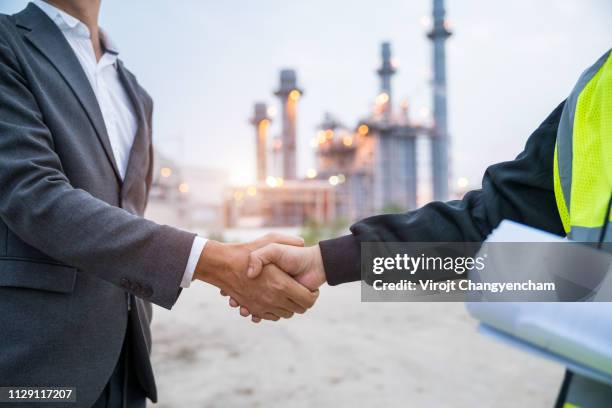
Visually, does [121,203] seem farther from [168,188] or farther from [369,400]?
[168,188]

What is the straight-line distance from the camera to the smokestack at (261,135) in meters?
29.4

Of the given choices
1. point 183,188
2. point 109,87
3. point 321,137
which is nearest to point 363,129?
point 321,137

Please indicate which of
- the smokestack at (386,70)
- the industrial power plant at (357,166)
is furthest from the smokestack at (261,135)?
the smokestack at (386,70)

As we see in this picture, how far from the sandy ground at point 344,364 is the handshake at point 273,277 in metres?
1.46

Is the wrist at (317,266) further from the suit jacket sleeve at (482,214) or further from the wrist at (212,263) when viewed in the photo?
the wrist at (212,263)

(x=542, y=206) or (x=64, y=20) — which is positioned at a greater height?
(x=64, y=20)

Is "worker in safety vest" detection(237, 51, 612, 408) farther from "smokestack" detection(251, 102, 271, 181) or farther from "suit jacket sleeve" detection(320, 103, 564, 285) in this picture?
"smokestack" detection(251, 102, 271, 181)

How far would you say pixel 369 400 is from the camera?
3.24 metres

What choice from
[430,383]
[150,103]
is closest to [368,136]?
[430,383]

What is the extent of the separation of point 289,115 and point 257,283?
83.4 ft

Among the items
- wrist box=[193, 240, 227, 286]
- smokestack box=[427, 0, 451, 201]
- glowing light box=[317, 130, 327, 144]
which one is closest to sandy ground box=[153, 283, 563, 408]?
wrist box=[193, 240, 227, 286]

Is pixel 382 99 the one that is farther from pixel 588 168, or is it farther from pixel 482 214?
pixel 588 168

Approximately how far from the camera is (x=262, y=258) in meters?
1.78

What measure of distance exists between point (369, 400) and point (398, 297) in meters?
2.02
